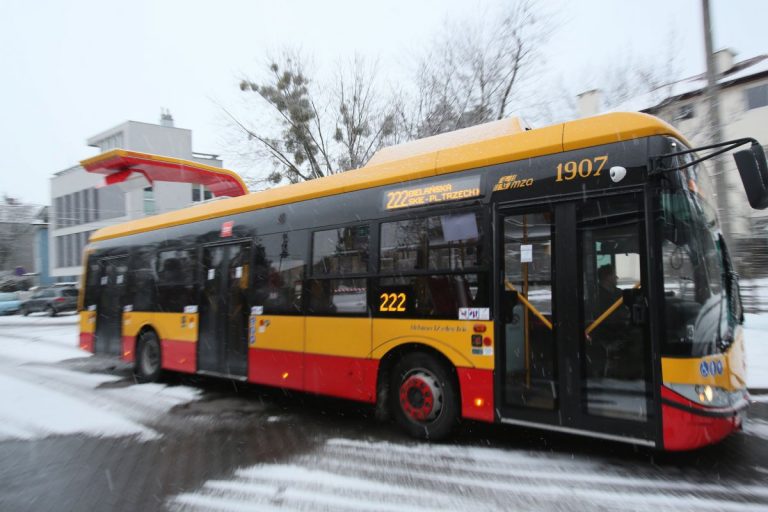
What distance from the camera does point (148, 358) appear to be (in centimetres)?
953

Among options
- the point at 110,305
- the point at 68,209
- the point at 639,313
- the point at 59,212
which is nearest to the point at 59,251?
the point at 59,212

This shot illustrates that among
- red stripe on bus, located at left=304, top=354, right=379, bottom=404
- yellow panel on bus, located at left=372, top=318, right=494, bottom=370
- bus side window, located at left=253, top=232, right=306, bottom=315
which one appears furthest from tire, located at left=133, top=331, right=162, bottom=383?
yellow panel on bus, located at left=372, top=318, right=494, bottom=370

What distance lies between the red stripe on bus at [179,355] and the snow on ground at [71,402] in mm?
408

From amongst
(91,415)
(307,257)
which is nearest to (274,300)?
(307,257)

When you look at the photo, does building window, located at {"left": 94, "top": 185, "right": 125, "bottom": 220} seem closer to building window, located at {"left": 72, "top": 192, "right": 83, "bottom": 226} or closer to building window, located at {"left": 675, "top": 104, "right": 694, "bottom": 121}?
building window, located at {"left": 72, "top": 192, "right": 83, "bottom": 226}

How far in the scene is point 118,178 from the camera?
40.7 feet

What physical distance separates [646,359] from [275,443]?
152 inches

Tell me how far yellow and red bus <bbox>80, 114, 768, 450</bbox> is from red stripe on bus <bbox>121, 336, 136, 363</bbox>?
3.78 meters

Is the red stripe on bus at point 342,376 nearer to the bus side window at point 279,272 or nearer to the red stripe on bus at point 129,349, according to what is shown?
the bus side window at point 279,272

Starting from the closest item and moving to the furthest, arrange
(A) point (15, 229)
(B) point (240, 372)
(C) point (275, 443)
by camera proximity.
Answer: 1. (C) point (275, 443)
2. (B) point (240, 372)
3. (A) point (15, 229)

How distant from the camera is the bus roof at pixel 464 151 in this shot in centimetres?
439

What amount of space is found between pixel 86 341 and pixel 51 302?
2143 centimetres

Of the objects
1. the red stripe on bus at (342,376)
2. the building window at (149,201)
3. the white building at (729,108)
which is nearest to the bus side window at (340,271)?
the red stripe on bus at (342,376)

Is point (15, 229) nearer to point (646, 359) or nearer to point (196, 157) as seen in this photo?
point (196, 157)
